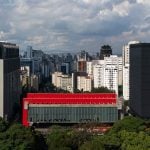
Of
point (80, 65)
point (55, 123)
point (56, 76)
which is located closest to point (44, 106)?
point (55, 123)

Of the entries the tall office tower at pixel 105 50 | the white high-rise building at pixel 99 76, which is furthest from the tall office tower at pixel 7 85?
the tall office tower at pixel 105 50

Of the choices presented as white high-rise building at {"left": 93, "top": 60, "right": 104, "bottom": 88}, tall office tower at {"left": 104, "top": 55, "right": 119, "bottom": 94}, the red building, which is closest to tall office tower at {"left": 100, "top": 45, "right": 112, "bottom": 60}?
white high-rise building at {"left": 93, "top": 60, "right": 104, "bottom": 88}

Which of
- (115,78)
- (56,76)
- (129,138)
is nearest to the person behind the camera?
(129,138)

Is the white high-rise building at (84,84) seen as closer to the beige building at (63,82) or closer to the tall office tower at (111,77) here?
the beige building at (63,82)

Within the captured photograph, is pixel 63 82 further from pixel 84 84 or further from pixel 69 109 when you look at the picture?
pixel 69 109

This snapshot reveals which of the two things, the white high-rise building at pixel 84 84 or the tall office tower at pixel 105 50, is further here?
the tall office tower at pixel 105 50

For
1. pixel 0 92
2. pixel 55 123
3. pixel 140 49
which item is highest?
pixel 140 49

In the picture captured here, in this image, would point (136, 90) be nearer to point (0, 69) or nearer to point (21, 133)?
point (0, 69)

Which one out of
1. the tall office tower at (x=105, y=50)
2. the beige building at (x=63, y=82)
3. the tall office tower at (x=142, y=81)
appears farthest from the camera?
the tall office tower at (x=105, y=50)
